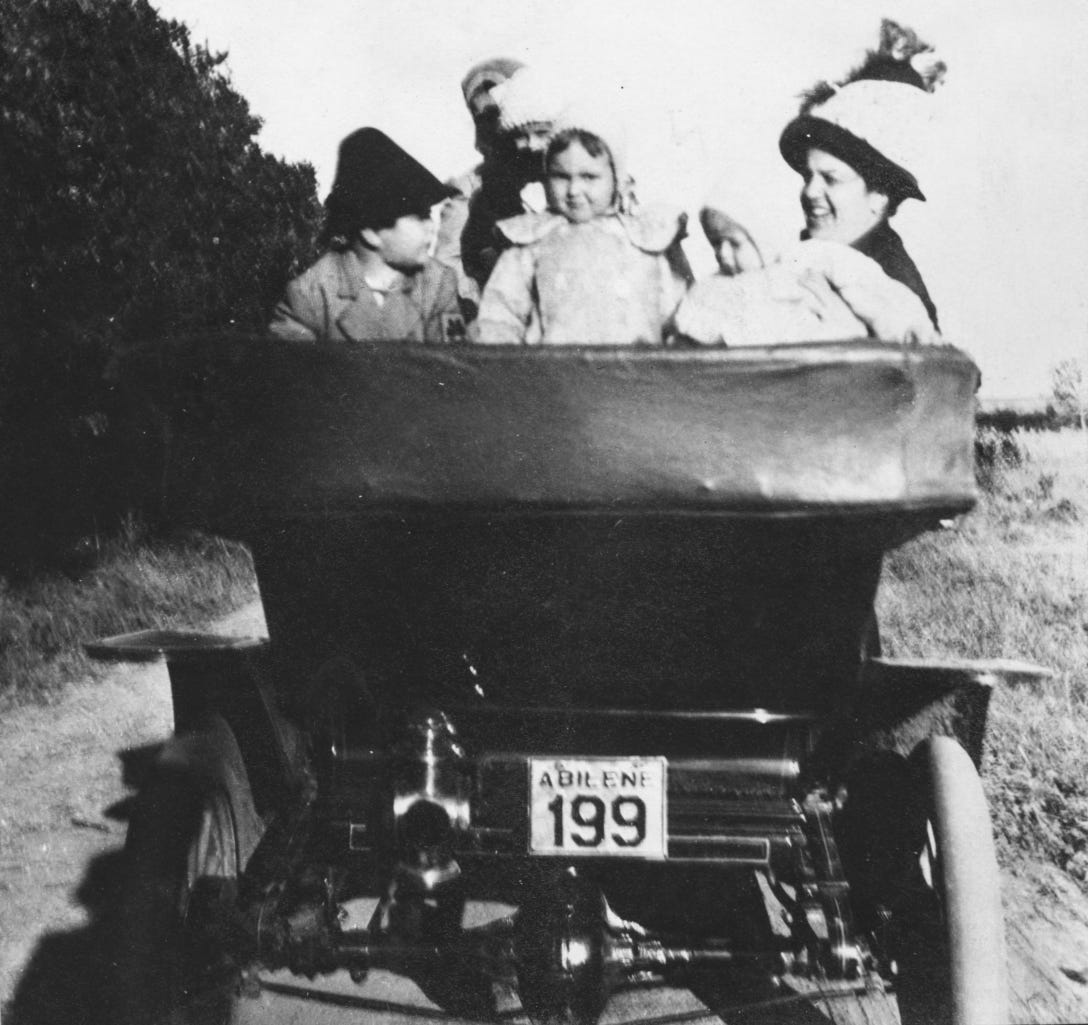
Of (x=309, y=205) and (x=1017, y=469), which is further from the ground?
(x=309, y=205)

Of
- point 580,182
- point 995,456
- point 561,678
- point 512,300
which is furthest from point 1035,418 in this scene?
point 561,678

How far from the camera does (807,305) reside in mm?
2738

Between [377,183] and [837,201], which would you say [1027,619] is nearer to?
[837,201]

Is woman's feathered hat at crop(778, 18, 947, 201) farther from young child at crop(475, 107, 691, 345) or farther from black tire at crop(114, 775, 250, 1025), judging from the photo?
black tire at crop(114, 775, 250, 1025)

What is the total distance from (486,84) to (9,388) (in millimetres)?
4218

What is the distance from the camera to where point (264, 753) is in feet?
9.45

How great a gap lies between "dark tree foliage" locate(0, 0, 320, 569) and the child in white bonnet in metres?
4.05

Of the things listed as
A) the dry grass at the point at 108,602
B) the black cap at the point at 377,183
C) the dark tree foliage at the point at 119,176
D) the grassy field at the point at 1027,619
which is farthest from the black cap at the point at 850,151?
the dry grass at the point at 108,602

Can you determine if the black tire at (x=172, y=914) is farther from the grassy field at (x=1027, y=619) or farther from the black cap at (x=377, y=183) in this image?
the grassy field at (x=1027, y=619)

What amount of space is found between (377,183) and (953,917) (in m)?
2.63

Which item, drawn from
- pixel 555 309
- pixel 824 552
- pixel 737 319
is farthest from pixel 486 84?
pixel 824 552

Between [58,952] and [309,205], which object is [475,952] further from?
[309,205]

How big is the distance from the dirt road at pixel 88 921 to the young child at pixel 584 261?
5.36ft

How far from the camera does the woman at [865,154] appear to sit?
3207 millimetres
